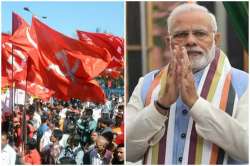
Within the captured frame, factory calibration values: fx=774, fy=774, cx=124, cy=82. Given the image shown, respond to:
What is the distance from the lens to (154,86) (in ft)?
21.4

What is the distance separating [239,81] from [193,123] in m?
0.52

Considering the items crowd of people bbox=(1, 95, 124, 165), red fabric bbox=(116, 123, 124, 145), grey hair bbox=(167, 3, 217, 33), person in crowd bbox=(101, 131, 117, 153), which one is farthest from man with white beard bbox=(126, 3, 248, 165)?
crowd of people bbox=(1, 95, 124, 165)

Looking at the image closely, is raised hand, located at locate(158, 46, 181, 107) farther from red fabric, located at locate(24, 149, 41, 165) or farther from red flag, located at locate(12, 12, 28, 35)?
red flag, located at locate(12, 12, 28, 35)

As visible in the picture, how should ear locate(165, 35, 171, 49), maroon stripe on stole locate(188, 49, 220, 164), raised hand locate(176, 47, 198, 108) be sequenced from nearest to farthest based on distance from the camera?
raised hand locate(176, 47, 198, 108), maroon stripe on stole locate(188, 49, 220, 164), ear locate(165, 35, 171, 49)

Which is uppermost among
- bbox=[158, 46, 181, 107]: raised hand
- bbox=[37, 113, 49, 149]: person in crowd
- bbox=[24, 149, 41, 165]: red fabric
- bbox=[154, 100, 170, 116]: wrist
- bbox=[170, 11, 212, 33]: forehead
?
bbox=[170, 11, 212, 33]: forehead

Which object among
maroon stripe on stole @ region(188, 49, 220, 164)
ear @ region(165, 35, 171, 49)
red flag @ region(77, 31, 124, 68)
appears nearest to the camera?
maroon stripe on stole @ region(188, 49, 220, 164)

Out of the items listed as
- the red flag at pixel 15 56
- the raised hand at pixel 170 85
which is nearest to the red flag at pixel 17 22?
the red flag at pixel 15 56

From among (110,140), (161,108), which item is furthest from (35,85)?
(161,108)

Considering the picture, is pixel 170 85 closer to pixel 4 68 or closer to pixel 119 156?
pixel 119 156

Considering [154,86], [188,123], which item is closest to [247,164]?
[188,123]

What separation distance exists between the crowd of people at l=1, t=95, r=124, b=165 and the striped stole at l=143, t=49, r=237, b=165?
489 mm

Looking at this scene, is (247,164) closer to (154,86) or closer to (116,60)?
(154,86)

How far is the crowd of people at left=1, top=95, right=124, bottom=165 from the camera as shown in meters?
6.69

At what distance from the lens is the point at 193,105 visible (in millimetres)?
6352
